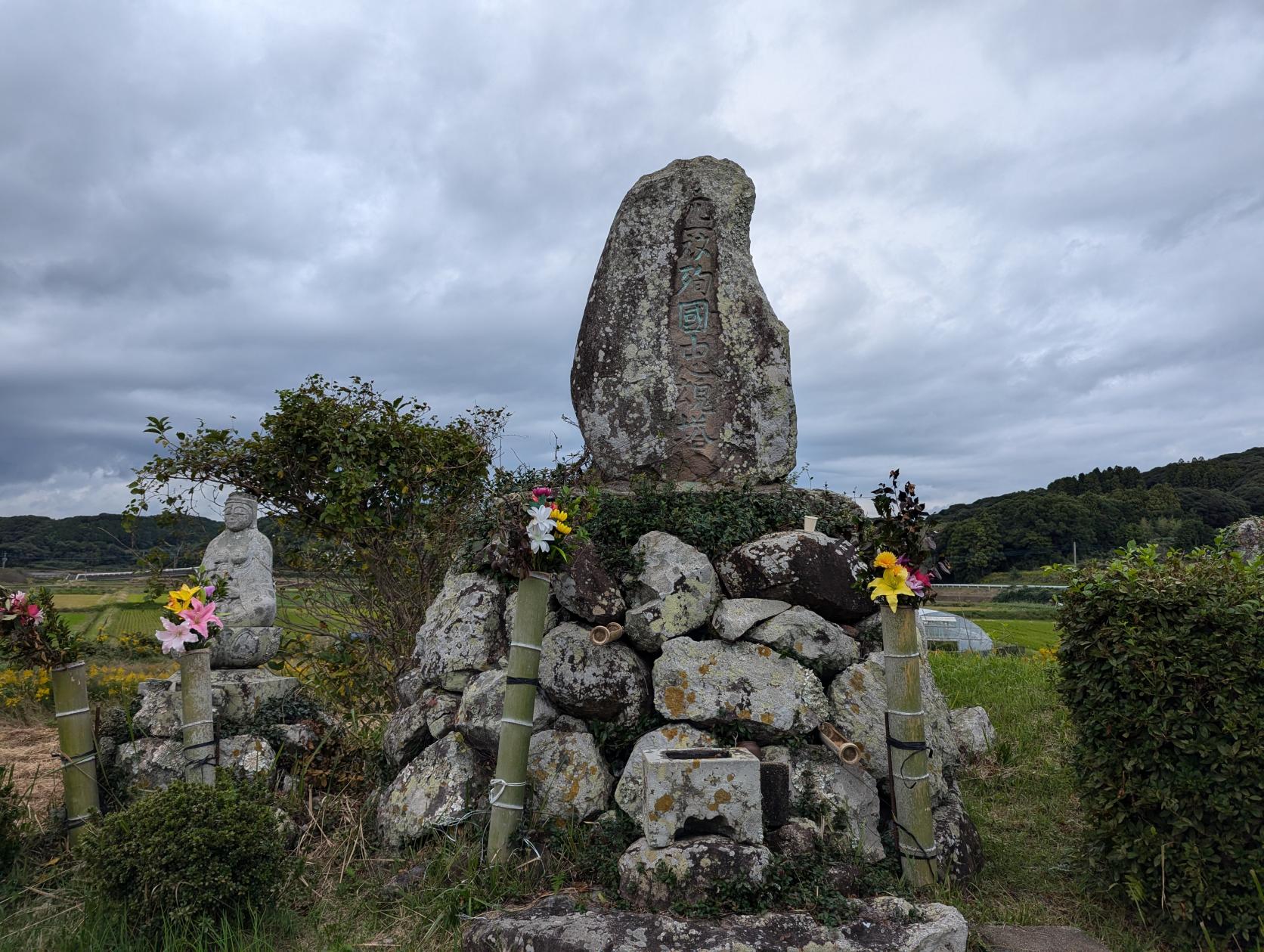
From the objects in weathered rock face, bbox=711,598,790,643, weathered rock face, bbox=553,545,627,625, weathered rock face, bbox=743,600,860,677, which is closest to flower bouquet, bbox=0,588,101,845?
weathered rock face, bbox=553,545,627,625

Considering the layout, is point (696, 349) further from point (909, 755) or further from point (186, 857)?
point (186, 857)

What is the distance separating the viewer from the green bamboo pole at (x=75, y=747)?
610cm

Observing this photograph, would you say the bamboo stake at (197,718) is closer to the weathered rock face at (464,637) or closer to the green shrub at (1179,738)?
the weathered rock face at (464,637)

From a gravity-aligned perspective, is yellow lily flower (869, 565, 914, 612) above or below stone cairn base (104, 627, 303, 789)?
above

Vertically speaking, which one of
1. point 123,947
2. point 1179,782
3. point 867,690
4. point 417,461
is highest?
point 417,461

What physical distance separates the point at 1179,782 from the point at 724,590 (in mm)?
3029

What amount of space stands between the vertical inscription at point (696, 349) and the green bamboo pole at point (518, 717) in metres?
2.44

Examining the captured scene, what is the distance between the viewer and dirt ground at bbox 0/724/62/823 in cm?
706

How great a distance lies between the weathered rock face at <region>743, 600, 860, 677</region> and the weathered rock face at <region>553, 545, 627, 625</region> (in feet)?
3.39

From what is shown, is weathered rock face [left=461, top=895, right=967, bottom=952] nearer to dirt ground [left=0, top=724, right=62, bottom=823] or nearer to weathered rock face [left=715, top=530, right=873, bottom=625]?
weathered rock face [left=715, top=530, right=873, bottom=625]

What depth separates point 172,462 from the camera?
8.18m

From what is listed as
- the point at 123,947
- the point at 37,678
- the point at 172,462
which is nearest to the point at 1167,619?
the point at 123,947

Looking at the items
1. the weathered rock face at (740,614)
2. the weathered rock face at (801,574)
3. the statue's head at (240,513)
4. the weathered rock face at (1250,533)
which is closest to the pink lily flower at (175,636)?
the statue's head at (240,513)

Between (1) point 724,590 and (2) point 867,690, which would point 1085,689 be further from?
(1) point 724,590
